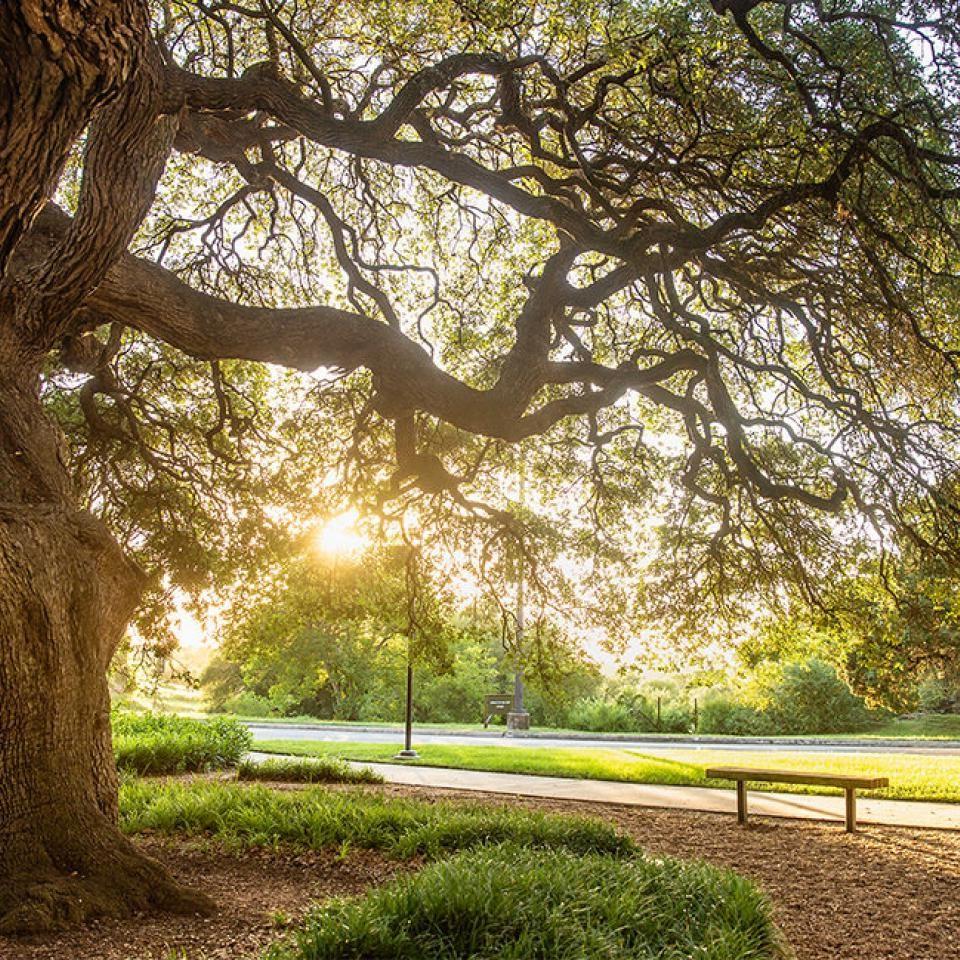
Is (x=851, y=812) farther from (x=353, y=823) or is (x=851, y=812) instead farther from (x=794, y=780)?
(x=353, y=823)

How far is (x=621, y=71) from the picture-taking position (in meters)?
7.74

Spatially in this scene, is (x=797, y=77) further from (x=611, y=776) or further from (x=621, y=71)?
Result: (x=611, y=776)

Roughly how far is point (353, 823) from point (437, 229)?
754 centimetres

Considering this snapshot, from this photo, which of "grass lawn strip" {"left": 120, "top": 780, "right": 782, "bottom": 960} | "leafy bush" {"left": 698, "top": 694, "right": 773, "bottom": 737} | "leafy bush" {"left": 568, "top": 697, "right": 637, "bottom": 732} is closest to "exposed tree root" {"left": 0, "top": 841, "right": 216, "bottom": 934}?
"grass lawn strip" {"left": 120, "top": 780, "right": 782, "bottom": 960}

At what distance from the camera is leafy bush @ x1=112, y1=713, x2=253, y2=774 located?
1188 cm

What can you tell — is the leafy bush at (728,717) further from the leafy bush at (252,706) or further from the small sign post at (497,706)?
the leafy bush at (252,706)

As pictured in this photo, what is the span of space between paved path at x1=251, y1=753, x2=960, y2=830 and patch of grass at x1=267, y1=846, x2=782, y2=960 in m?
4.78

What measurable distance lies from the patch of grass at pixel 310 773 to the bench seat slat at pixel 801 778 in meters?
4.87

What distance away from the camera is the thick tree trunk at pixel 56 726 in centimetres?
472

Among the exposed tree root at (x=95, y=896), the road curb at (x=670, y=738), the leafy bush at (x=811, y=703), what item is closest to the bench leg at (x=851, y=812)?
the exposed tree root at (x=95, y=896)

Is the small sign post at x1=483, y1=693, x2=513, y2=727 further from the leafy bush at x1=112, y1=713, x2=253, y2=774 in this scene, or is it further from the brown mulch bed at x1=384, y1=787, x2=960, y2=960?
the brown mulch bed at x1=384, y1=787, x2=960, y2=960

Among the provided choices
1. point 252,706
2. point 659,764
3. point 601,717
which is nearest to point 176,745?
point 659,764

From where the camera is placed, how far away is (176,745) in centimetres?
1240

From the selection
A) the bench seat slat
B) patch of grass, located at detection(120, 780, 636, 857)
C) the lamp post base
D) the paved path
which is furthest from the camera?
the lamp post base
